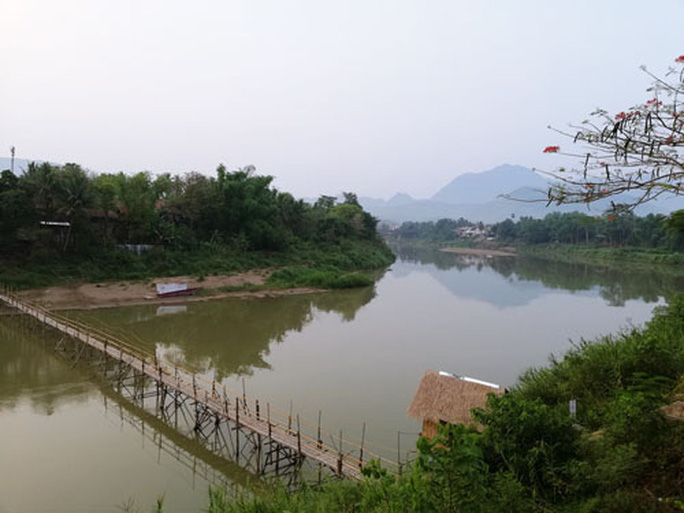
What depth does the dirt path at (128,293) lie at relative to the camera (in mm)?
23750

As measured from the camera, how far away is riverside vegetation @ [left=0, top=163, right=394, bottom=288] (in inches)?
1028

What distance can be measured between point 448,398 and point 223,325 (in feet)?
48.3

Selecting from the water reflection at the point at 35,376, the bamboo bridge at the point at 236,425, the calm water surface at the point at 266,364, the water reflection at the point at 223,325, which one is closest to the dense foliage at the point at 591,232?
the calm water surface at the point at 266,364

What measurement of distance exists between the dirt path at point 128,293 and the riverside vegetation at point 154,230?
2.89ft

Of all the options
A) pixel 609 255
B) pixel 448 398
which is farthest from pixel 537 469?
pixel 609 255

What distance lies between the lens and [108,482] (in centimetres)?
838

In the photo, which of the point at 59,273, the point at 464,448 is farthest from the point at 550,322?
the point at 59,273

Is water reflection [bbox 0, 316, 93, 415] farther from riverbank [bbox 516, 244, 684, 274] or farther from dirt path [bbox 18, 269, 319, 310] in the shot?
riverbank [bbox 516, 244, 684, 274]

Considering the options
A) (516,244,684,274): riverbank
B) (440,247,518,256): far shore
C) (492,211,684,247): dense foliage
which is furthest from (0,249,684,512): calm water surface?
(440,247,518,256): far shore

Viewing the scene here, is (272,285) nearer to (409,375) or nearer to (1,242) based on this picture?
(1,242)

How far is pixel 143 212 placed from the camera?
103ft

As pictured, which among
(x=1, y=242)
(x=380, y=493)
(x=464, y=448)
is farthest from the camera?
(x=1, y=242)

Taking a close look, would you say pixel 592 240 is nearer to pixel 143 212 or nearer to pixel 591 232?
pixel 591 232

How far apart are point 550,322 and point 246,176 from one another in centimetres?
2811
